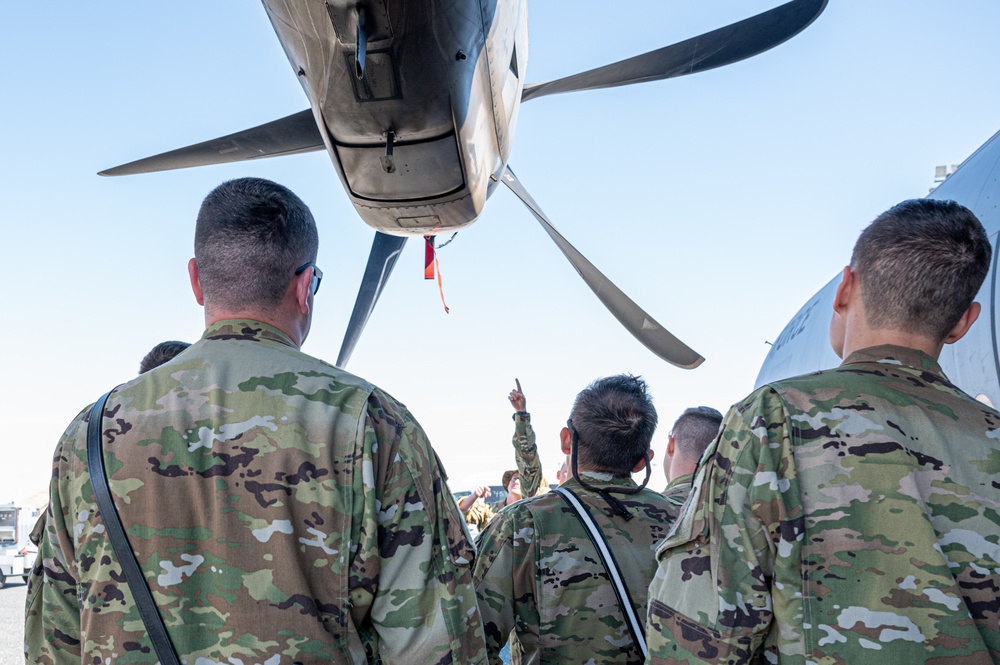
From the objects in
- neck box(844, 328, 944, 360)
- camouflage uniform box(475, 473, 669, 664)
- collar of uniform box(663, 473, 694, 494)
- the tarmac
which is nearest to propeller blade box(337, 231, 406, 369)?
the tarmac

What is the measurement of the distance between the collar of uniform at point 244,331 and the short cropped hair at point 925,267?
151 cm

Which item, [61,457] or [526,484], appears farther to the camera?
[526,484]

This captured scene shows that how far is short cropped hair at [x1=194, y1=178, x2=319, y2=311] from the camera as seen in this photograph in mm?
2004

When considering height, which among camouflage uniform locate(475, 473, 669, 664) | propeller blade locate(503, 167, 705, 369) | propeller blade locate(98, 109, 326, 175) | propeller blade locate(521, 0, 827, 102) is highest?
propeller blade locate(521, 0, 827, 102)

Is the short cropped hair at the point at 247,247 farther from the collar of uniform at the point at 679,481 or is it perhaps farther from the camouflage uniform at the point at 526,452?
the camouflage uniform at the point at 526,452

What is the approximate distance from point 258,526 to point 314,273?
688 millimetres

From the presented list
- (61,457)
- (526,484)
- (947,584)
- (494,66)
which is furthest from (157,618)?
(494,66)

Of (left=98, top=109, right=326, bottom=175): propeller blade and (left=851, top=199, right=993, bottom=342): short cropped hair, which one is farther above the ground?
(left=98, top=109, right=326, bottom=175): propeller blade

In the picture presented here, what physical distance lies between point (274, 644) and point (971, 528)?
1558mm

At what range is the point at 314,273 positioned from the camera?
6.91ft

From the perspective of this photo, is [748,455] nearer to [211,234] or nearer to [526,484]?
[211,234]

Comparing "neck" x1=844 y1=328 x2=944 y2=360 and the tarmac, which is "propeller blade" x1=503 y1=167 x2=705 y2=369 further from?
the tarmac

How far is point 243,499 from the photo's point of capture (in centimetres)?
178

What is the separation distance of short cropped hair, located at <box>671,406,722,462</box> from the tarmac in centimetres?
770
